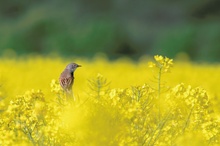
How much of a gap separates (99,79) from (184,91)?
46 cm

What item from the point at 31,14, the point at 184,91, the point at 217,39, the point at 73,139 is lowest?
the point at 73,139

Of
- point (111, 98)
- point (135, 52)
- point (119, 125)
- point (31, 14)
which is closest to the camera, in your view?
point (119, 125)

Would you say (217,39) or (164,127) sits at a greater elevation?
(217,39)

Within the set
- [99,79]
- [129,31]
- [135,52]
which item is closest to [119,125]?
[99,79]

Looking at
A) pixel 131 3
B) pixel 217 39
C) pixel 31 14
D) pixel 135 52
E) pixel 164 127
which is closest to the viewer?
pixel 164 127

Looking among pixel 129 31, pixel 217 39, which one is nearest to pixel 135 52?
pixel 129 31

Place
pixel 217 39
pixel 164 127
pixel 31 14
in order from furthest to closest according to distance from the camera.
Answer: pixel 31 14 < pixel 217 39 < pixel 164 127

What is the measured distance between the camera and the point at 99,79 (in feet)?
14.0

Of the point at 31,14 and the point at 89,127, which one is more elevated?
the point at 31,14

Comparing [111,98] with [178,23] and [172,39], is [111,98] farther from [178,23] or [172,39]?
[178,23]

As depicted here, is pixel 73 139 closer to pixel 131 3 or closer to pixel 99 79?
pixel 99 79

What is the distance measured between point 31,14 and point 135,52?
4.73 m

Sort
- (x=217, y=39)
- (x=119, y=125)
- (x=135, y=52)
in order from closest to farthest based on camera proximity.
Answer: (x=119, y=125) < (x=217, y=39) < (x=135, y=52)

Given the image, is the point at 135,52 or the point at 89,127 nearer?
the point at 89,127
